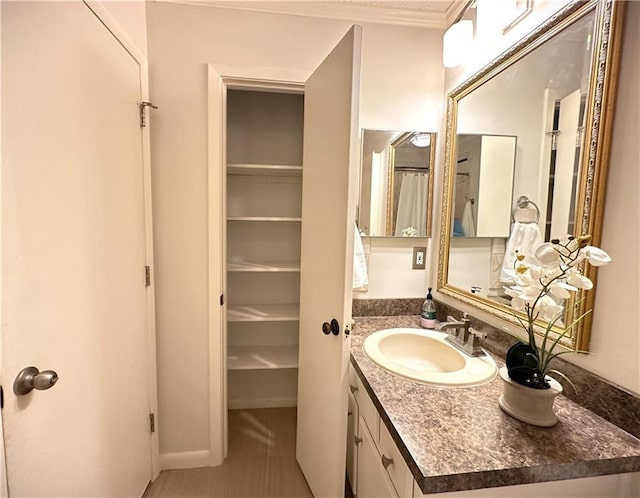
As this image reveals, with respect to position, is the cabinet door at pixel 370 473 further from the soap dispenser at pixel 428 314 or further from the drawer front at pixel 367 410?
the soap dispenser at pixel 428 314

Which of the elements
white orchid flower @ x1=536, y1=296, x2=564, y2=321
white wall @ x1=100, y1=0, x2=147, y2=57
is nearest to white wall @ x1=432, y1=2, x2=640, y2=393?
white orchid flower @ x1=536, y1=296, x2=564, y2=321

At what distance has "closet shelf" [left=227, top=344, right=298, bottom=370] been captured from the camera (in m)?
1.95

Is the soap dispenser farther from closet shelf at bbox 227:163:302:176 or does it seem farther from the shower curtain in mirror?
closet shelf at bbox 227:163:302:176

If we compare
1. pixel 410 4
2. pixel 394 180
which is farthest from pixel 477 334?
pixel 410 4

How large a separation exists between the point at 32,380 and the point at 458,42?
2.04m

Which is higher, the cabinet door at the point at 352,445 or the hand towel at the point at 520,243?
the hand towel at the point at 520,243

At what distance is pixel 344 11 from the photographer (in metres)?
1.55

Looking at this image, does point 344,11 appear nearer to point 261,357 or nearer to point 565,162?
point 565,162

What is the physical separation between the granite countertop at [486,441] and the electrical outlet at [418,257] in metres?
0.83

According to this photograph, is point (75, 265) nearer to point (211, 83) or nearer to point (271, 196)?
point (211, 83)

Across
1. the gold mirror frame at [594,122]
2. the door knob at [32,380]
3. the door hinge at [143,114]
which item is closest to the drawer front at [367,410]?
the gold mirror frame at [594,122]

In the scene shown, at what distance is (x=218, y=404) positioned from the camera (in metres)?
1.66

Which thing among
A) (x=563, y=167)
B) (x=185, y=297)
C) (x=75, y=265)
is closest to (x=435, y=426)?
(x=563, y=167)

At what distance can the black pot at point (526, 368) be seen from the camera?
83 centimetres
